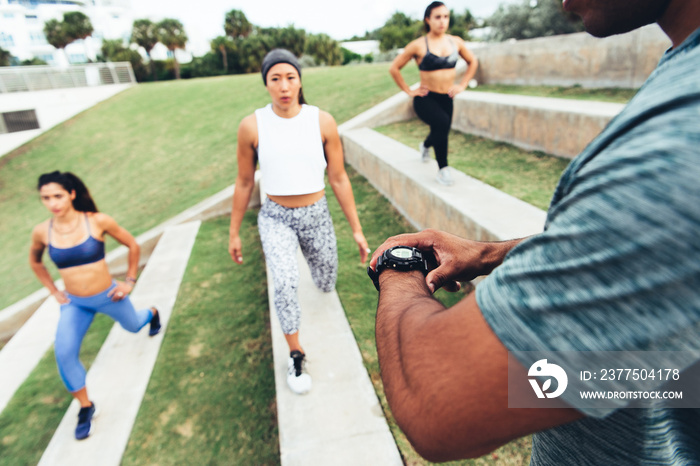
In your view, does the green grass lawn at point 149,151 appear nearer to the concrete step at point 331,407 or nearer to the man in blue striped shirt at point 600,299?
the concrete step at point 331,407

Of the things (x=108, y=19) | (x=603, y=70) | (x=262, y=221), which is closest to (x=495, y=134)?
(x=603, y=70)

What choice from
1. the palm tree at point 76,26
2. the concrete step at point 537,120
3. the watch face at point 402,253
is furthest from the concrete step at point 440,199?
the palm tree at point 76,26

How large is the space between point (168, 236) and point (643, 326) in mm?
6922

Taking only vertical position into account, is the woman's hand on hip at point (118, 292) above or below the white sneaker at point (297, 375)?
above

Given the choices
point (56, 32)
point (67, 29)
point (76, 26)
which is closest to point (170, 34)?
point (76, 26)

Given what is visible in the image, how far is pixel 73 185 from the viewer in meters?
3.50

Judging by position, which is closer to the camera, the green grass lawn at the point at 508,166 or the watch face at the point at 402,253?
the watch face at the point at 402,253

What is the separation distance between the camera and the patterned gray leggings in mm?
2795

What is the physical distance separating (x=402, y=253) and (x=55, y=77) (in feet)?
81.1

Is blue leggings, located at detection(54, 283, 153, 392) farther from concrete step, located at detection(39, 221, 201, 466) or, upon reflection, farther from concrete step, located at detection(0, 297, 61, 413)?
concrete step, located at detection(0, 297, 61, 413)

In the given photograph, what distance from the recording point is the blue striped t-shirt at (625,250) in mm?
393

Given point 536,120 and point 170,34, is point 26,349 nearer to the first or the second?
point 536,120

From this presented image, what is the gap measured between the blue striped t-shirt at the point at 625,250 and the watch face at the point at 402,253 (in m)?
0.36

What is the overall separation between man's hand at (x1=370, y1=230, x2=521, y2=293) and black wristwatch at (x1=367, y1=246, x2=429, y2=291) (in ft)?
0.09
